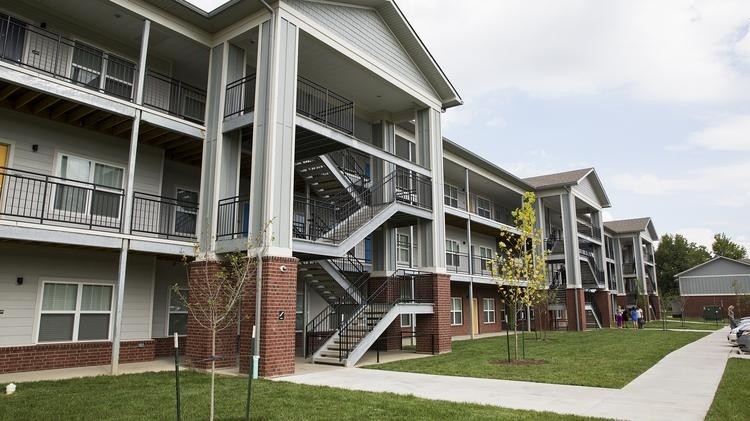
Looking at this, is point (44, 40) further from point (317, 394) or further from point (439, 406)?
point (439, 406)

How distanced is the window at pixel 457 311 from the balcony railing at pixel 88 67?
1749 cm

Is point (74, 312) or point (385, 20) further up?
point (385, 20)

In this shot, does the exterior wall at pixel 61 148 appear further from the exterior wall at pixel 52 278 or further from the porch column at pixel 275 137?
the porch column at pixel 275 137

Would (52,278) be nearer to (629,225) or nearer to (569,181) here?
(569,181)

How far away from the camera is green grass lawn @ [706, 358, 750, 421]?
315 inches

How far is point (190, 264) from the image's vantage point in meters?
14.1

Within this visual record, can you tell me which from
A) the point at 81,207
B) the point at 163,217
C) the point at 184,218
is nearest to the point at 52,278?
the point at 81,207

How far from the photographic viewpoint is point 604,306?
37688mm

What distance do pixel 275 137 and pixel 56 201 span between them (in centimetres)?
587

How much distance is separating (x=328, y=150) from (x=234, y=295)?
Result: 330 inches

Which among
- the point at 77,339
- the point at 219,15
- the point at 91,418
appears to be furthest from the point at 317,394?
the point at 219,15

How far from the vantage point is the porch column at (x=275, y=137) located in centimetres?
1256

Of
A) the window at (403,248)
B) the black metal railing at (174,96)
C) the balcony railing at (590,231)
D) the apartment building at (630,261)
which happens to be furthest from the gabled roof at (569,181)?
the black metal railing at (174,96)

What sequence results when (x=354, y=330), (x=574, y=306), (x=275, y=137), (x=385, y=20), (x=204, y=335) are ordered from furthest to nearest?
(x=574, y=306) < (x=385, y=20) < (x=354, y=330) < (x=204, y=335) < (x=275, y=137)
